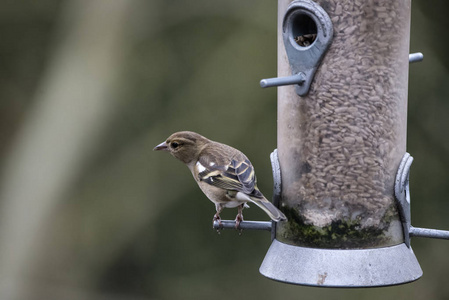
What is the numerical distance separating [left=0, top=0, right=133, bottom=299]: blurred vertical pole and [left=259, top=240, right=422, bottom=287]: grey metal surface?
175 inches

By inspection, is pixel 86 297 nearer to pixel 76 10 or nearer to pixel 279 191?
pixel 76 10

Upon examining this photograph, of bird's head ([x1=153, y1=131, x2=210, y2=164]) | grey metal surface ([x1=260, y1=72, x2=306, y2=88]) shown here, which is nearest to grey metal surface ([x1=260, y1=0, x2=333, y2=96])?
grey metal surface ([x1=260, y1=72, x2=306, y2=88])

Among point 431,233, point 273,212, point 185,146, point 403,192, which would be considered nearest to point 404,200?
point 403,192

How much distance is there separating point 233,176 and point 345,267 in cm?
104

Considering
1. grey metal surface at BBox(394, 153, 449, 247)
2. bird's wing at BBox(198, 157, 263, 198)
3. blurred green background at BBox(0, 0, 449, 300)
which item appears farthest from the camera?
blurred green background at BBox(0, 0, 449, 300)

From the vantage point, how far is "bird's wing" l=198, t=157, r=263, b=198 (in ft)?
18.2

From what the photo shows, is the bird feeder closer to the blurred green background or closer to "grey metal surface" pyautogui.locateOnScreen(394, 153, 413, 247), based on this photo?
"grey metal surface" pyautogui.locateOnScreen(394, 153, 413, 247)

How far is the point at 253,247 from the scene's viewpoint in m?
9.46

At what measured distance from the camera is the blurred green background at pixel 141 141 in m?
8.88

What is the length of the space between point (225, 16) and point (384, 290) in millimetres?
3317

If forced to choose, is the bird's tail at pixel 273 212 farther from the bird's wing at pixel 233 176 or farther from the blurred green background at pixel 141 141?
the blurred green background at pixel 141 141

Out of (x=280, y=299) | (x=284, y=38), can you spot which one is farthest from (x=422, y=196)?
(x=284, y=38)

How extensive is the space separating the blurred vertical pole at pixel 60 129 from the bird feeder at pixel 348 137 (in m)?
4.21

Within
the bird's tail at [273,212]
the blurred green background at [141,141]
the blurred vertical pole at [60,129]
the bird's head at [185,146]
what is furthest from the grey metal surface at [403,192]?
the blurred vertical pole at [60,129]
